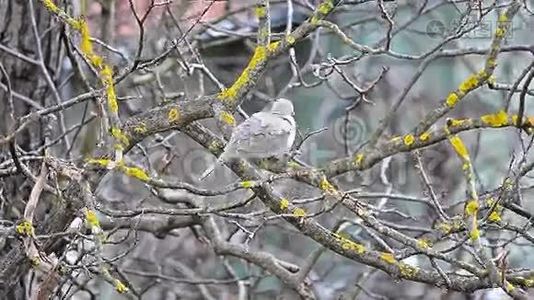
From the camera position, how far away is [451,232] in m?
3.04

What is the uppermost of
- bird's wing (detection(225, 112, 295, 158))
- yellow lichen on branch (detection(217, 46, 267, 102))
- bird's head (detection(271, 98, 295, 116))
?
yellow lichen on branch (detection(217, 46, 267, 102))

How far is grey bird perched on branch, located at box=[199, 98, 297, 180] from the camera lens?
2822 millimetres

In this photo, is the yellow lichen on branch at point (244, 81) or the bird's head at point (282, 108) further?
the bird's head at point (282, 108)

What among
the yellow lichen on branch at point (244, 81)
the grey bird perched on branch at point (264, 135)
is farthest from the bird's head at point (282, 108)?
the yellow lichen on branch at point (244, 81)

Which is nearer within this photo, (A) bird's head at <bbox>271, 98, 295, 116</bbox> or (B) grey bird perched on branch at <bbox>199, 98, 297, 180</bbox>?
(B) grey bird perched on branch at <bbox>199, 98, 297, 180</bbox>

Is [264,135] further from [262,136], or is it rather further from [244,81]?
[244,81]

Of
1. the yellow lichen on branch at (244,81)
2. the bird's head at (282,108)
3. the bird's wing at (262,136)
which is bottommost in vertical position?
the bird's wing at (262,136)

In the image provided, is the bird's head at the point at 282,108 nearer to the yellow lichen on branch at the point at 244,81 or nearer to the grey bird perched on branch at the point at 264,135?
the grey bird perched on branch at the point at 264,135

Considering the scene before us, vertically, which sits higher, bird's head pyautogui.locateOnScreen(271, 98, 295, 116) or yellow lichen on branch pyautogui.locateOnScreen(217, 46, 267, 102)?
yellow lichen on branch pyautogui.locateOnScreen(217, 46, 267, 102)

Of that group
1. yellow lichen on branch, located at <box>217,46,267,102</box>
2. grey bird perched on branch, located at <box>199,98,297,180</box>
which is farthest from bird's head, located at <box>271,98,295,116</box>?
yellow lichen on branch, located at <box>217,46,267,102</box>

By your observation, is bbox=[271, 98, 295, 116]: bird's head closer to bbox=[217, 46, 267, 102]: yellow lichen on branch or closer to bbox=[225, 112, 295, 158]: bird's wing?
bbox=[225, 112, 295, 158]: bird's wing

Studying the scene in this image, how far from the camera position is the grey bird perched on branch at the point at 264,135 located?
2.82 meters

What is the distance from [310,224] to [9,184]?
2.13 m

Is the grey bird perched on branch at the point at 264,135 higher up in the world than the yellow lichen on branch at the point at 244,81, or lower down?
lower down
